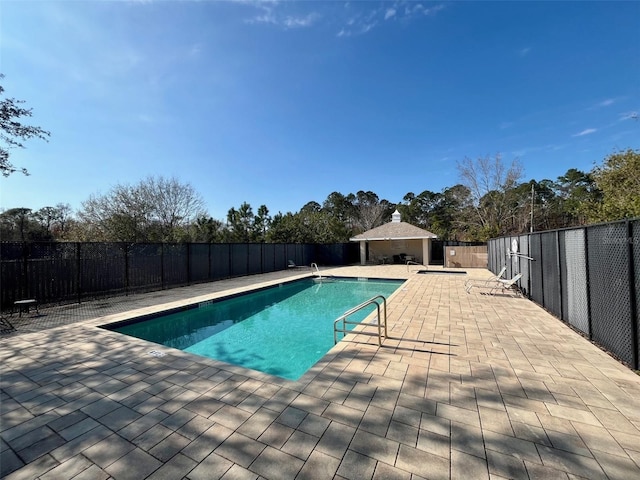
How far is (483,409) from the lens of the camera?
2.39m

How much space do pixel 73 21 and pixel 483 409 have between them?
34.0 feet

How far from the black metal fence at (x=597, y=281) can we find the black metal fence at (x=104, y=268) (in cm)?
1176

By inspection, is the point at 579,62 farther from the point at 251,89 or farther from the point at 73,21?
the point at 73,21

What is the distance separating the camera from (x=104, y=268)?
27.7 feet

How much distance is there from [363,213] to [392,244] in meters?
13.7

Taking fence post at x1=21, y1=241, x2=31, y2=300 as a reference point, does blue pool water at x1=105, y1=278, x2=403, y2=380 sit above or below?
below

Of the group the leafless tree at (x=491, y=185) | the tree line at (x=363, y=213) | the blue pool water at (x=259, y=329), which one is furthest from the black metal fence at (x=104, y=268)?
the leafless tree at (x=491, y=185)

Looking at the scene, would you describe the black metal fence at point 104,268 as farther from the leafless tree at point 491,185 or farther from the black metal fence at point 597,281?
the leafless tree at point 491,185

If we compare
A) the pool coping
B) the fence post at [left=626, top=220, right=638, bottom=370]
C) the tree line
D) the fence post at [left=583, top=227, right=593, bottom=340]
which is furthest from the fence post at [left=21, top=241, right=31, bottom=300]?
the fence post at [left=583, top=227, right=593, bottom=340]

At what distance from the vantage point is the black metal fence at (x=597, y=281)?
304 centimetres

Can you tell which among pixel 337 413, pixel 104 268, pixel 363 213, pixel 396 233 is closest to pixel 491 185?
pixel 396 233

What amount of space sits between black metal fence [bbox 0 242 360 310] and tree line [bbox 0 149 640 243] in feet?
24.6

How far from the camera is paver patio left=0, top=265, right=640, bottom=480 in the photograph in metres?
1.79

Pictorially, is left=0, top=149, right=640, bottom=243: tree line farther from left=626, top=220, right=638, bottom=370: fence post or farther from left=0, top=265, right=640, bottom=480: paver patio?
left=0, top=265, right=640, bottom=480: paver patio
